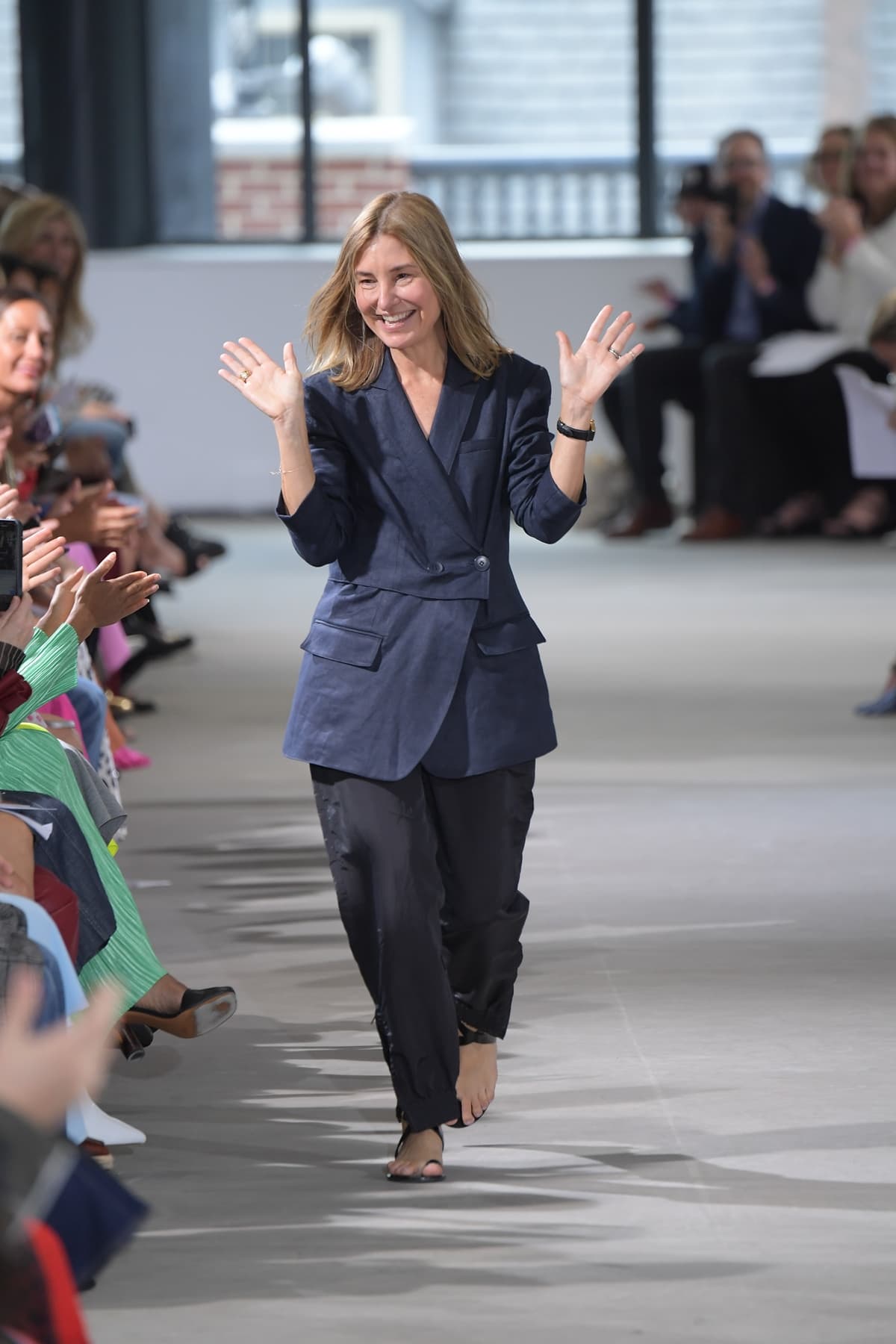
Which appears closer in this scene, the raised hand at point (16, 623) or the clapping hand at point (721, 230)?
the raised hand at point (16, 623)

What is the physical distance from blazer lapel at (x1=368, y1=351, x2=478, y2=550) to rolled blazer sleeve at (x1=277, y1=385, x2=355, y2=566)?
0.07 meters

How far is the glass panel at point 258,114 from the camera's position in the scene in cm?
1115

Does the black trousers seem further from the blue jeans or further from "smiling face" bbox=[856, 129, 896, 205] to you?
"smiling face" bbox=[856, 129, 896, 205]

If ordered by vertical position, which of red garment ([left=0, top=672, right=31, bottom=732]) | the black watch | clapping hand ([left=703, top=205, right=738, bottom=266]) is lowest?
red garment ([left=0, top=672, right=31, bottom=732])

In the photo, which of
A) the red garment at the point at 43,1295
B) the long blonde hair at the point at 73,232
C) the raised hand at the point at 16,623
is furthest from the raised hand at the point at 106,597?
the long blonde hair at the point at 73,232

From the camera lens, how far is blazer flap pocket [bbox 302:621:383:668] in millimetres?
2947

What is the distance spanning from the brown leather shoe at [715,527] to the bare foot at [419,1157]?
718 centimetres

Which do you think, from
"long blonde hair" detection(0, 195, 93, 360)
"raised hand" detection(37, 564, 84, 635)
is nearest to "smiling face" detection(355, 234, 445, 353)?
"raised hand" detection(37, 564, 84, 635)

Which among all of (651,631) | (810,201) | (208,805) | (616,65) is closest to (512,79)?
(616,65)

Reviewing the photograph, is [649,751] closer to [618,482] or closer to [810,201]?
[618,482]

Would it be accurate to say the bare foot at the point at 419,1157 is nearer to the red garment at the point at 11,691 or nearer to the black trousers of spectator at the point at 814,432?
the red garment at the point at 11,691

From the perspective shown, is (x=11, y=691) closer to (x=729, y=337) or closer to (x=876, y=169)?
(x=876, y=169)

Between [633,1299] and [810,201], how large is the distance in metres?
9.35

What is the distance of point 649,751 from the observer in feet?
18.6
